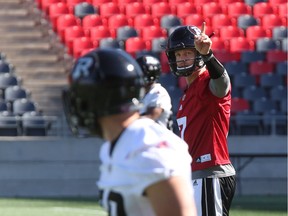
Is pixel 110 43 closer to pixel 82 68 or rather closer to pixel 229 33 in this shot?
pixel 229 33

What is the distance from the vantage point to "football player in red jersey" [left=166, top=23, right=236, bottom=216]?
5.51 metres

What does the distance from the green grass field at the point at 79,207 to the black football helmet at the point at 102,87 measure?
8.64m

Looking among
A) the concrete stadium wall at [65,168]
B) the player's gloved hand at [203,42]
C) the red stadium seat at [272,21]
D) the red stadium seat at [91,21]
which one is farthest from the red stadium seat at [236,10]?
the player's gloved hand at [203,42]

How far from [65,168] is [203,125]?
9100 mm

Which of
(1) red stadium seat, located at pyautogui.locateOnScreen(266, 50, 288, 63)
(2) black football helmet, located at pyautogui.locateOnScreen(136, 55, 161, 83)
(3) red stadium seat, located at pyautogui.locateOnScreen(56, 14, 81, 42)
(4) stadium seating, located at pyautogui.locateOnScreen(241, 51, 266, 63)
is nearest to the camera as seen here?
(2) black football helmet, located at pyautogui.locateOnScreen(136, 55, 161, 83)

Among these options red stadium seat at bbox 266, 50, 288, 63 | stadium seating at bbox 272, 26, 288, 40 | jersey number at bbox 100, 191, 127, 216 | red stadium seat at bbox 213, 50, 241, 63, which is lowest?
red stadium seat at bbox 266, 50, 288, 63

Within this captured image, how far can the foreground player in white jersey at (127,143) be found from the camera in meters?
2.70

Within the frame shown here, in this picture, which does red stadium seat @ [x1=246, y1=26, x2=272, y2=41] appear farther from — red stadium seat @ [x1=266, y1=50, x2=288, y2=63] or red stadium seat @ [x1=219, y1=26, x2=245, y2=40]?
red stadium seat @ [x1=266, y1=50, x2=288, y2=63]

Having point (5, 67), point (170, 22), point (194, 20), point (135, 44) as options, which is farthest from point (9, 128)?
point (194, 20)

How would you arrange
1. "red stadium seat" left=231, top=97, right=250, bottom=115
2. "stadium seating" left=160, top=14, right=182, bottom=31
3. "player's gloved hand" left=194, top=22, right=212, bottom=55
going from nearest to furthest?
"player's gloved hand" left=194, top=22, right=212, bottom=55 → "red stadium seat" left=231, top=97, right=250, bottom=115 → "stadium seating" left=160, top=14, right=182, bottom=31

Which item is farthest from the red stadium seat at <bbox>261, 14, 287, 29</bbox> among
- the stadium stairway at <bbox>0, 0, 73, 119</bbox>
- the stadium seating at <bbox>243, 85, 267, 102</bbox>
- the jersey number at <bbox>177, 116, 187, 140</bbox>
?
the jersey number at <bbox>177, 116, 187, 140</bbox>

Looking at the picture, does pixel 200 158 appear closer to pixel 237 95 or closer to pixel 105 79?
pixel 105 79

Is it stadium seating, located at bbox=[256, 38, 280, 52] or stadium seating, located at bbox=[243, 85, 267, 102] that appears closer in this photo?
stadium seating, located at bbox=[243, 85, 267, 102]

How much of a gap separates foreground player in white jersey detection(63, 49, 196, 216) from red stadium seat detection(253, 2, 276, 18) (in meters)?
16.3
